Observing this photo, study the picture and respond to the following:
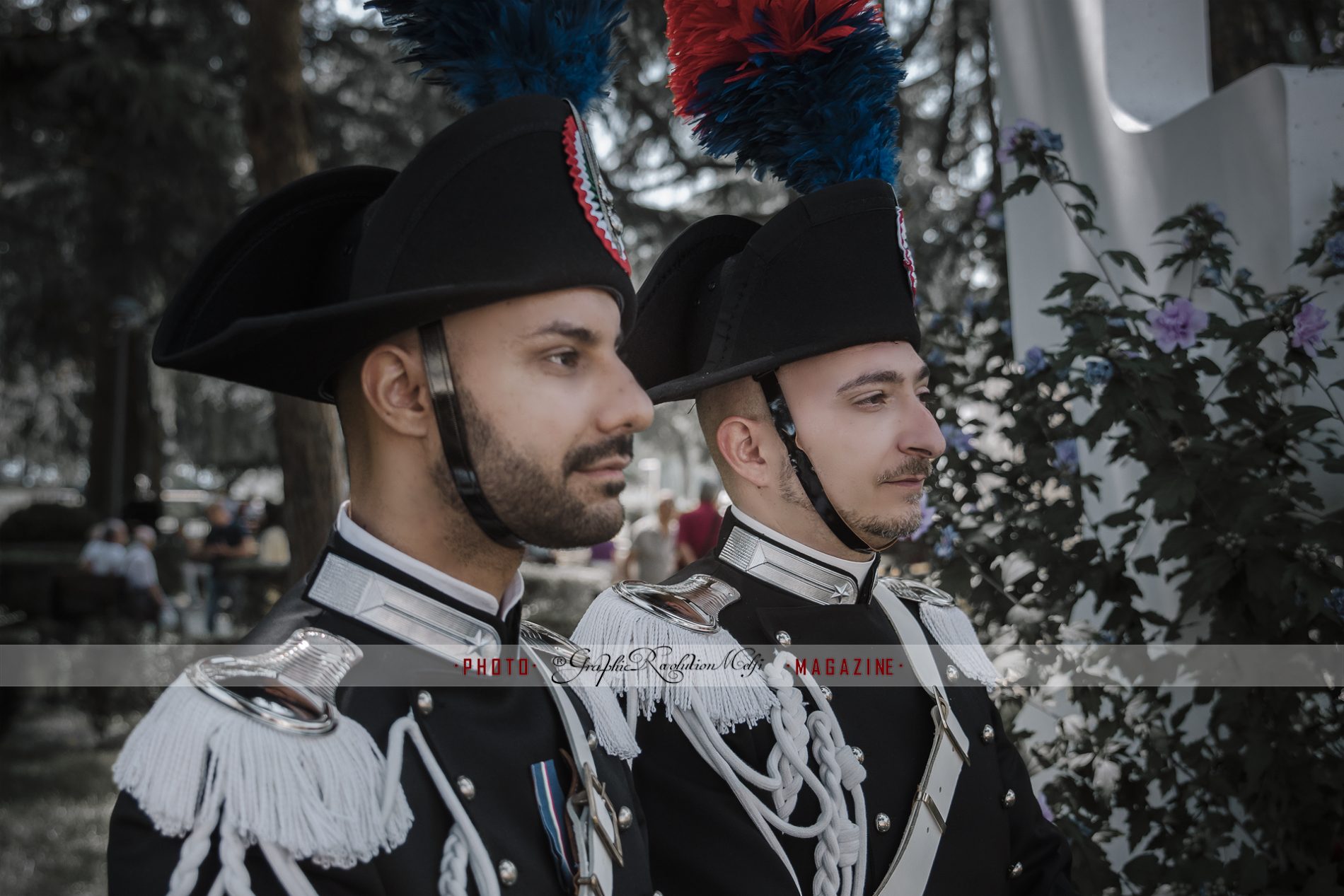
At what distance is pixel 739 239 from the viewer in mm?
2498

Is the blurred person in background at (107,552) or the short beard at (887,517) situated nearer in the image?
the short beard at (887,517)

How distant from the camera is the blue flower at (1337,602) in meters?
2.70

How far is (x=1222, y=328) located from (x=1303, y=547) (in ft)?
2.01

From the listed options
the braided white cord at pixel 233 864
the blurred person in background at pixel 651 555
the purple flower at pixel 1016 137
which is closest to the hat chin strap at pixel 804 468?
the braided white cord at pixel 233 864

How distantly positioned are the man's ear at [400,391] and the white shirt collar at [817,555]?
91 cm

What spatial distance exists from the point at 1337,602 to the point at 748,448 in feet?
5.00

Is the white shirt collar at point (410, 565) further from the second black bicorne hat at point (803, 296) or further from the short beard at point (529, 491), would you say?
the second black bicorne hat at point (803, 296)

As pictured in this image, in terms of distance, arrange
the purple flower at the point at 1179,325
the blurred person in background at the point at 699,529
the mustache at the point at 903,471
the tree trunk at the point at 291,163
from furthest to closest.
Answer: the blurred person in background at the point at 699,529 < the tree trunk at the point at 291,163 < the purple flower at the point at 1179,325 < the mustache at the point at 903,471

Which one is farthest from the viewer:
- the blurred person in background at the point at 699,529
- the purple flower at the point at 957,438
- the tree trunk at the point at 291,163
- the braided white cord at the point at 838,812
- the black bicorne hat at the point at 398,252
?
the blurred person in background at the point at 699,529

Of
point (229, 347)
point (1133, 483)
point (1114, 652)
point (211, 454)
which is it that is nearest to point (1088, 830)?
point (1114, 652)

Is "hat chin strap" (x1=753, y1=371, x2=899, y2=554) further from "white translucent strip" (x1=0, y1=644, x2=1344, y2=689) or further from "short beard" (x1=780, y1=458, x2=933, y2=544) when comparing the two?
"white translucent strip" (x1=0, y1=644, x2=1344, y2=689)

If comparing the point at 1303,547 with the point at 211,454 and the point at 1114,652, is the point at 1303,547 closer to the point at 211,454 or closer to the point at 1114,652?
the point at 1114,652

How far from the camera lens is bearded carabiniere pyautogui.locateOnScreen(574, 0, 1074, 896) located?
2.02 m

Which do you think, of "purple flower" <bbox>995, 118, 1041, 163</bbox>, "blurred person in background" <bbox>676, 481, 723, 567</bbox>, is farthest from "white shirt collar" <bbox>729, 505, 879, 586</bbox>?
"blurred person in background" <bbox>676, 481, 723, 567</bbox>
